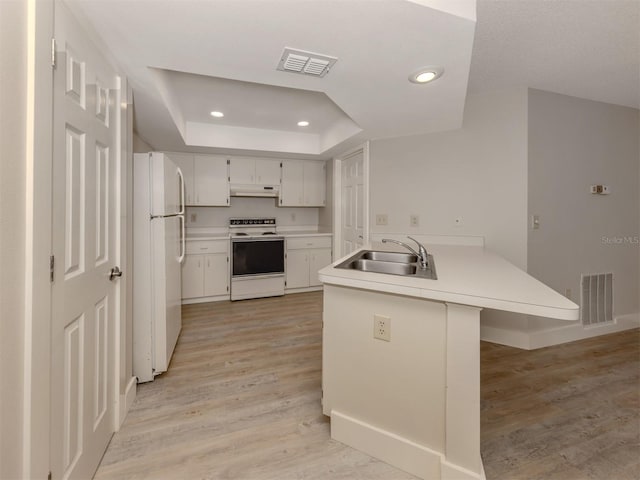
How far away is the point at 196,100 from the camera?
289 centimetres

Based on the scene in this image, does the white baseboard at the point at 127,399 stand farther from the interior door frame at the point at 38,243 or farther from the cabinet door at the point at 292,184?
the cabinet door at the point at 292,184

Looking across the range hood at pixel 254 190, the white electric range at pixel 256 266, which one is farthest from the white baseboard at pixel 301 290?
the range hood at pixel 254 190

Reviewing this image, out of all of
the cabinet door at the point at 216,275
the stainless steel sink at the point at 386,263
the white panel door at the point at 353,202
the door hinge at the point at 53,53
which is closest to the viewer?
the door hinge at the point at 53,53

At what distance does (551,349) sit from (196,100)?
406 centimetres

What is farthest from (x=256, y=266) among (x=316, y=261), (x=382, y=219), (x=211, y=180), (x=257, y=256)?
(x=382, y=219)

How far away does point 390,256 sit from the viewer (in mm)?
2154

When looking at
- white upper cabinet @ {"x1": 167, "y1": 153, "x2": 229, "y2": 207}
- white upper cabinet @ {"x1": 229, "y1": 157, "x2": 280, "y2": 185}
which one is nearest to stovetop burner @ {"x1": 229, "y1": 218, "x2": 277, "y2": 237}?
white upper cabinet @ {"x1": 167, "y1": 153, "x2": 229, "y2": 207}

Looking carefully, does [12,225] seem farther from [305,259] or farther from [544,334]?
[305,259]

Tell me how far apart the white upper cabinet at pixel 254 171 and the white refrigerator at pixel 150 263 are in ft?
7.03

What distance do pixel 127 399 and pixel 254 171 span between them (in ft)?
10.7

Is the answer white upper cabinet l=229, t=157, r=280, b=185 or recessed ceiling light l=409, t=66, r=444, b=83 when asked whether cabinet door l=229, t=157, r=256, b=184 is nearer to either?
white upper cabinet l=229, t=157, r=280, b=185

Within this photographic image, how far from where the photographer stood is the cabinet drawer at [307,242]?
437 centimetres

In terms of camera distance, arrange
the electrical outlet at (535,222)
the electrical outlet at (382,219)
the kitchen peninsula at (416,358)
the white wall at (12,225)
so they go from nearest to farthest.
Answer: the white wall at (12,225) < the kitchen peninsula at (416,358) < the electrical outlet at (535,222) < the electrical outlet at (382,219)

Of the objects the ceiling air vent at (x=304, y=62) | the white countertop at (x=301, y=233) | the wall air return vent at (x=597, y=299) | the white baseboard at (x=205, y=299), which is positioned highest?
the ceiling air vent at (x=304, y=62)
